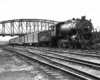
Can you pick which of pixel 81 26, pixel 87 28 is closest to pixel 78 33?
pixel 81 26

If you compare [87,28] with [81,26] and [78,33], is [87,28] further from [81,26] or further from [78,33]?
[78,33]

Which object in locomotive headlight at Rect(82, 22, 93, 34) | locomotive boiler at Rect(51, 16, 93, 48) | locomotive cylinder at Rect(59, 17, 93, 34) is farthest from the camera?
locomotive headlight at Rect(82, 22, 93, 34)

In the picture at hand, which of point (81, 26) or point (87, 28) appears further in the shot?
point (87, 28)

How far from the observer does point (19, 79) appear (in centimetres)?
570

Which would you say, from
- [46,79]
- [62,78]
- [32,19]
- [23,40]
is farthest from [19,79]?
[32,19]

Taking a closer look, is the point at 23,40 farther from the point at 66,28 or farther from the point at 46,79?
the point at 46,79

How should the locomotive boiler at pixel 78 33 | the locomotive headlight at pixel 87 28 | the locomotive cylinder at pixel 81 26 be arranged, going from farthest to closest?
the locomotive headlight at pixel 87 28 < the locomotive cylinder at pixel 81 26 < the locomotive boiler at pixel 78 33

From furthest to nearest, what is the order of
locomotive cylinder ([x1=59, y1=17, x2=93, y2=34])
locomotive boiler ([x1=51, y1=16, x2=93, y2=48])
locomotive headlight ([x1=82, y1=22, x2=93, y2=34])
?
locomotive headlight ([x1=82, y1=22, x2=93, y2=34]), locomotive cylinder ([x1=59, y1=17, x2=93, y2=34]), locomotive boiler ([x1=51, y1=16, x2=93, y2=48])

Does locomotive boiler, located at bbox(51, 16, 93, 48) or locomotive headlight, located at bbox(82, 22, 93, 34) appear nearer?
locomotive boiler, located at bbox(51, 16, 93, 48)

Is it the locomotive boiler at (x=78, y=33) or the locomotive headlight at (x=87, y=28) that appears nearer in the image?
the locomotive boiler at (x=78, y=33)

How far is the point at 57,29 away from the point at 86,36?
17.8 ft

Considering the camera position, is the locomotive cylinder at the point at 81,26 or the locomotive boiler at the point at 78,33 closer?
the locomotive boiler at the point at 78,33

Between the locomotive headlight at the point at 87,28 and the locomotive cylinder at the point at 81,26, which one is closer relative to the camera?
the locomotive cylinder at the point at 81,26

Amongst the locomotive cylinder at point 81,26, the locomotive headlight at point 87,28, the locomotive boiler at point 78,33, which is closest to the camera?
the locomotive boiler at point 78,33
